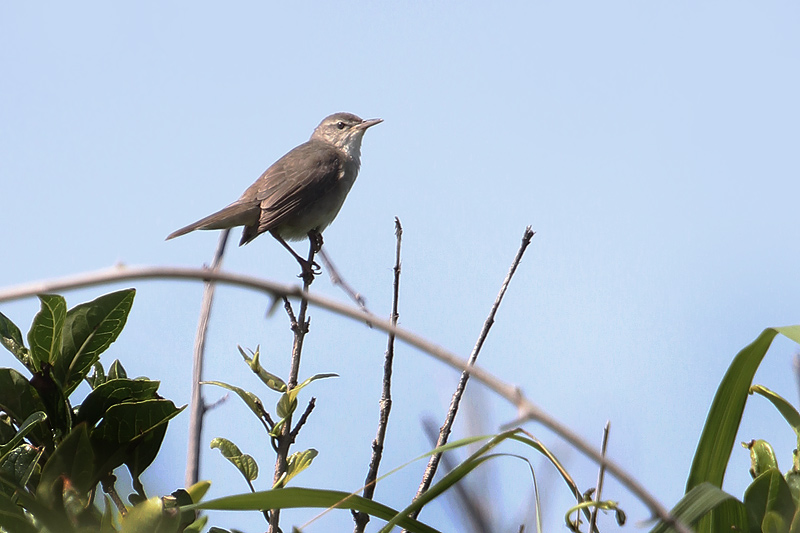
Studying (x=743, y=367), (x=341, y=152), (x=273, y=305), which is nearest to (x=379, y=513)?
(x=273, y=305)

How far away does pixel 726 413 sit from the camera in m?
1.41

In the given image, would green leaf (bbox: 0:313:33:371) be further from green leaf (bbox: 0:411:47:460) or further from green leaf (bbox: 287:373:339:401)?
green leaf (bbox: 287:373:339:401)

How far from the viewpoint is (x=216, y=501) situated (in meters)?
1.18

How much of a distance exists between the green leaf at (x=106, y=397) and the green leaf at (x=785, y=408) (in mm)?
1180

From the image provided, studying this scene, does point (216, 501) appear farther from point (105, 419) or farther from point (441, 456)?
point (441, 456)

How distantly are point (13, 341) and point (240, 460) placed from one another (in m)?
0.52

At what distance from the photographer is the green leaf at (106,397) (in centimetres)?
153

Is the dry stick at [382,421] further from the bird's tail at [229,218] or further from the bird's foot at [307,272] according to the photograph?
the bird's tail at [229,218]

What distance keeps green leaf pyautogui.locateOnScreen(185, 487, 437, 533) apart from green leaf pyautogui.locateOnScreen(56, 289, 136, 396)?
19.1 inches

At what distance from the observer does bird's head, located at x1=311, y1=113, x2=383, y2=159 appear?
7977 mm

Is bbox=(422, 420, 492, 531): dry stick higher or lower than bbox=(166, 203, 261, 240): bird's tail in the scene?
lower

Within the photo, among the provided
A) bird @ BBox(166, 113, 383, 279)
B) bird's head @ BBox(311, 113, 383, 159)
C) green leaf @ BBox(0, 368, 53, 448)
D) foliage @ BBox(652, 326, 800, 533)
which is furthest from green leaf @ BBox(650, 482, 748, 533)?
bird's head @ BBox(311, 113, 383, 159)

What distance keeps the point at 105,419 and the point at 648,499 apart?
3.57 feet

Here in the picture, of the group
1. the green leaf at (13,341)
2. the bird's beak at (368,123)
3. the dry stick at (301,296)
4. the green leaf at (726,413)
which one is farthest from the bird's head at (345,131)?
the dry stick at (301,296)
